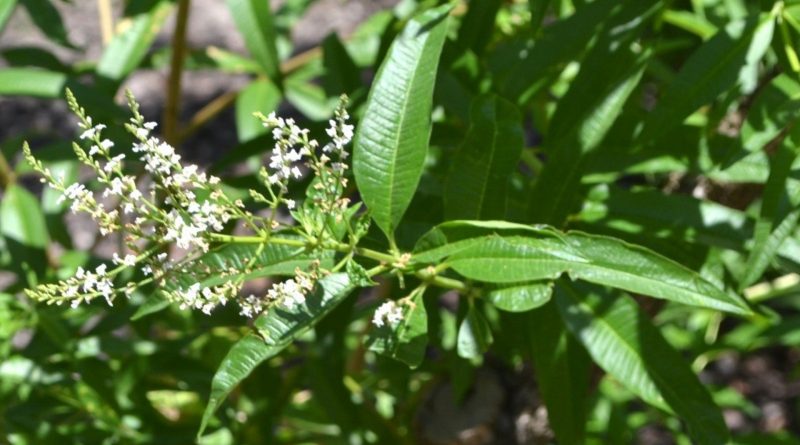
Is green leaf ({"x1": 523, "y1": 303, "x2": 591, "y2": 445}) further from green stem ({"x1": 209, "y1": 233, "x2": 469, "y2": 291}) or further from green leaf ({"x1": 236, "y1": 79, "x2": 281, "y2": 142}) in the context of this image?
green leaf ({"x1": 236, "y1": 79, "x2": 281, "y2": 142})

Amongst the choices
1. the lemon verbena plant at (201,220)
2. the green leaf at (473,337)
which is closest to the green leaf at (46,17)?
the lemon verbena plant at (201,220)

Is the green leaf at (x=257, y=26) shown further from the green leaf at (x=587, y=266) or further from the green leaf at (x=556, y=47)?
the green leaf at (x=587, y=266)

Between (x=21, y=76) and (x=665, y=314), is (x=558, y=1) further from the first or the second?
(x=665, y=314)

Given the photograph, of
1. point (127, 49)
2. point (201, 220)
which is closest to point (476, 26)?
point (127, 49)

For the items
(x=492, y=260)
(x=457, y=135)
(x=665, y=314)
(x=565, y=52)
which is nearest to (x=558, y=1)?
(x=565, y=52)

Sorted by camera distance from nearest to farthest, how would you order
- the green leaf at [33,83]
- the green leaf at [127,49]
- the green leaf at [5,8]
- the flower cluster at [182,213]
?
the flower cluster at [182,213], the green leaf at [5,8], the green leaf at [33,83], the green leaf at [127,49]

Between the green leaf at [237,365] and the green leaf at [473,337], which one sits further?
the green leaf at [473,337]
